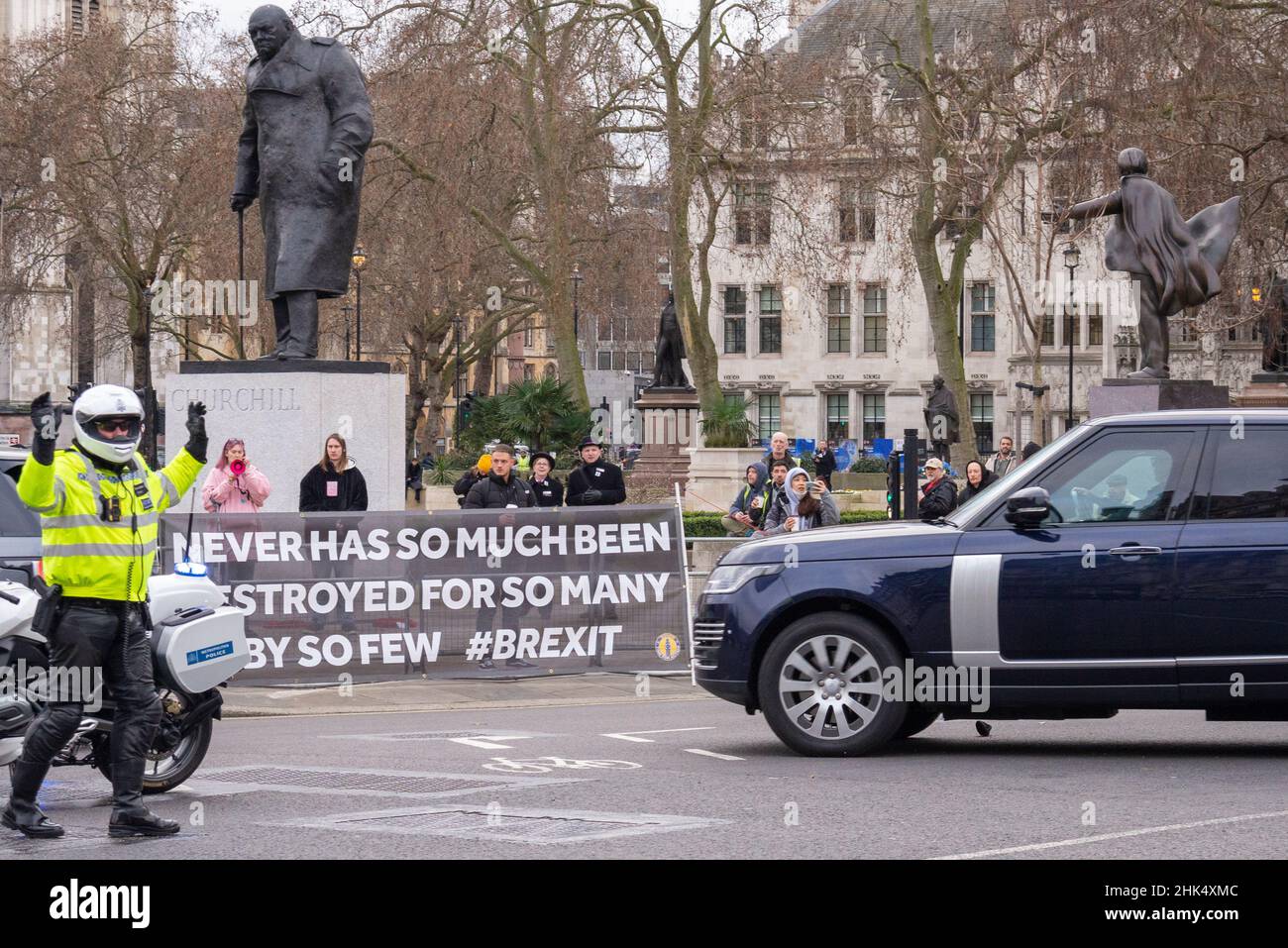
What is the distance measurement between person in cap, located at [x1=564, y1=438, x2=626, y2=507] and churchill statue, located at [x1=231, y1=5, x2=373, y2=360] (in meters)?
2.95

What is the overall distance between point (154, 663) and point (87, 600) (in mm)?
873

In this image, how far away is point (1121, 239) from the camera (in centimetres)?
1945

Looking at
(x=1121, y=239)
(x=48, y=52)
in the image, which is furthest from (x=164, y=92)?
(x=1121, y=239)

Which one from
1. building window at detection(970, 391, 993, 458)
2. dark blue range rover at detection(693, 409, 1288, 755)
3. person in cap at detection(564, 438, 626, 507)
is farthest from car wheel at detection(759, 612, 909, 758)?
building window at detection(970, 391, 993, 458)

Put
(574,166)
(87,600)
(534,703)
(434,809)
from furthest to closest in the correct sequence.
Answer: (574,166) → (534,703) → (434,809) → (87,600)

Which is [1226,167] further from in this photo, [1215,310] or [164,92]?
[164,92]

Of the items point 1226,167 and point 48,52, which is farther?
point 48,52

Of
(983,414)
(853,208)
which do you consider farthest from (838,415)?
(853,208)

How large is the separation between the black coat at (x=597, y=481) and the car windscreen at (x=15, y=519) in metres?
6.69

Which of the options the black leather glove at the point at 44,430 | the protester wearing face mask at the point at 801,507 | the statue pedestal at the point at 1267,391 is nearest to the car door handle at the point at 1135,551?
the protester wearing face mask at the point at 801,507

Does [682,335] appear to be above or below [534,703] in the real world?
above

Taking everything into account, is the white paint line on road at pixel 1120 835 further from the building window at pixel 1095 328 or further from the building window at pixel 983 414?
the building window at pixel 983 414

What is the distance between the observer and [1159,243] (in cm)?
1931

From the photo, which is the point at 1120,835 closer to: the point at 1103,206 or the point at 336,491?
the point at 336,491
